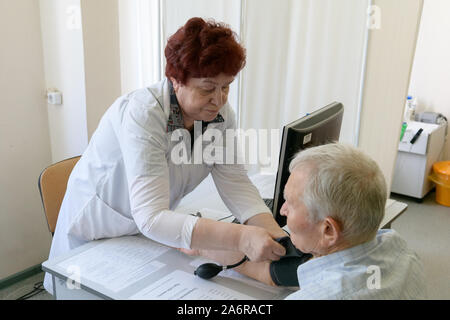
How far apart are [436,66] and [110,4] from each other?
10.4ft

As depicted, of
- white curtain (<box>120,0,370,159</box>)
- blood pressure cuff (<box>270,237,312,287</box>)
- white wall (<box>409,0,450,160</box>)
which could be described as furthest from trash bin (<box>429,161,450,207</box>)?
blood pressure cuff (<box>270,237,312,287</box>)

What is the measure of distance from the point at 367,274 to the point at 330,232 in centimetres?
11

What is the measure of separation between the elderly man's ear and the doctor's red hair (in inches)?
21.6

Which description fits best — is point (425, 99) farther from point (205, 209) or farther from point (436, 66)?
point (205, 209)

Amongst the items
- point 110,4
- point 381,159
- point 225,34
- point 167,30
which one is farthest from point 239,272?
point 381,159

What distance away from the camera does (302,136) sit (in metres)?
1.20

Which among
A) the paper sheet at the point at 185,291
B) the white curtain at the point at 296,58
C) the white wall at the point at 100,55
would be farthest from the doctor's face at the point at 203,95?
the white curtain at the point at 296,58

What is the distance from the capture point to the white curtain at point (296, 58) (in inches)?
114

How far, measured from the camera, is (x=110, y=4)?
2.23m

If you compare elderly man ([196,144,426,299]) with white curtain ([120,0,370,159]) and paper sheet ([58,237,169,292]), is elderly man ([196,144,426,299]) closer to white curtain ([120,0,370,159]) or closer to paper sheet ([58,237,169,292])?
paper sheet ([58,237,169,292])

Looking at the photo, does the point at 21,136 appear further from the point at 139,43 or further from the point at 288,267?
the point at 288,267

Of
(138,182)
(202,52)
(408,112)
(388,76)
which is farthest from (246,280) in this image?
(408,112)

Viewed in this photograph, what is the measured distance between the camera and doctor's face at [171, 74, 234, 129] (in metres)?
1.20

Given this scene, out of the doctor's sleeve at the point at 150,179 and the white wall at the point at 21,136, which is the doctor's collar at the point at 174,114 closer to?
the doctor's sleeve at the point at 150,179
